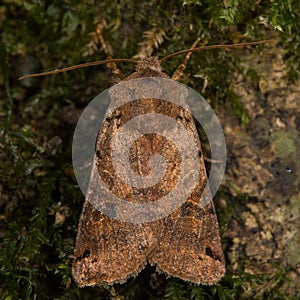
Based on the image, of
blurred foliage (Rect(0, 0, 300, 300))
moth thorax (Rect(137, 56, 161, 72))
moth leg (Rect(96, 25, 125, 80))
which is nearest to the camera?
blurred foliage (Rect(0, 0, 300, 300))

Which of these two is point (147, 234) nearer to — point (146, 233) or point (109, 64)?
point (146, 233)

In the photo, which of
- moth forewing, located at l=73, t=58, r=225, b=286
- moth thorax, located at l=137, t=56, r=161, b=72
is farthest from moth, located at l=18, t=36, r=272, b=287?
moth thorax, located at l=137, t=56, r=161, b=72

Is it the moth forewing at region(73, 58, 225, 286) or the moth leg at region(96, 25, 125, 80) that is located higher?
the moth leg at region(96, 25, 125, 80)

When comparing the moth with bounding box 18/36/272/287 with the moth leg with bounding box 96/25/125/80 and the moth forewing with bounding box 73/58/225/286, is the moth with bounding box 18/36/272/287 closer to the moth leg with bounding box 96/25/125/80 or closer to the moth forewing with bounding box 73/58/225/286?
the moth forewing with bounding box 73/58/225/286

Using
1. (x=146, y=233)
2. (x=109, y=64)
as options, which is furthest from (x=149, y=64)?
(x=146, y=233)

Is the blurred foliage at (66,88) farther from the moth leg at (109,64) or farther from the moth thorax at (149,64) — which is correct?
the moth thorax at (149,64)

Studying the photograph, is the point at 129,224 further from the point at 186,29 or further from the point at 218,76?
the point at 186,29

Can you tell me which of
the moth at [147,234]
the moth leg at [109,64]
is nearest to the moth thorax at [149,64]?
the moth leg at [109,64]
